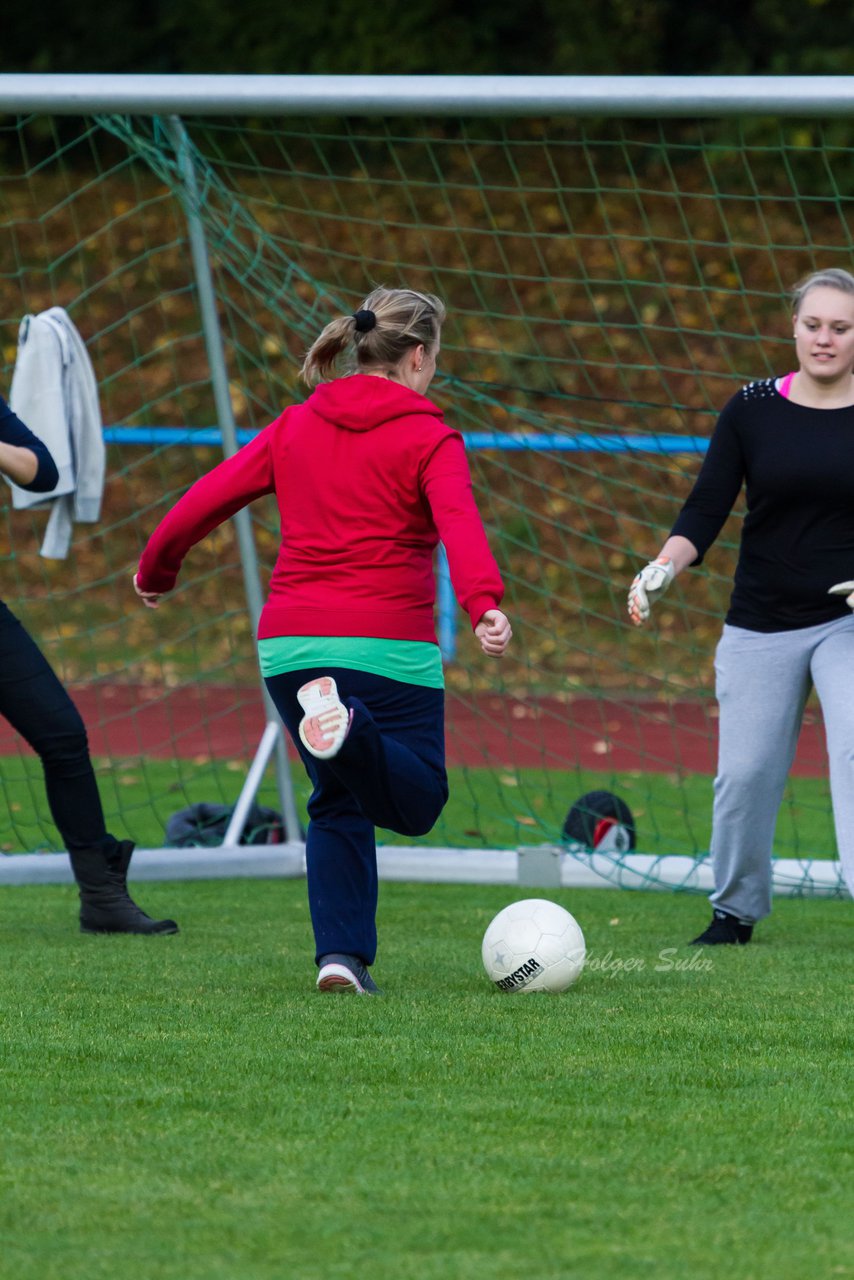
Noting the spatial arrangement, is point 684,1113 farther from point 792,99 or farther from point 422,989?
point 792,99

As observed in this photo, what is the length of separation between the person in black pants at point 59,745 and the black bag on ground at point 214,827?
1.57 meters

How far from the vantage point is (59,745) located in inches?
207

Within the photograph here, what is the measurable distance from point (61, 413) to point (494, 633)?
2.53 metres

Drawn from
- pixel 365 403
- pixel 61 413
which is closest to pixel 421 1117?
pixel 365 403

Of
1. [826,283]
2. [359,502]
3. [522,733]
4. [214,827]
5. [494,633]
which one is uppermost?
[826,283]

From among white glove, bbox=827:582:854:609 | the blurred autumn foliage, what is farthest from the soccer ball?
the blurred autumn foliage

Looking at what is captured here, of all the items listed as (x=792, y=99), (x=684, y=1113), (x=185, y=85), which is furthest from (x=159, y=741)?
(x=684, y=1113)

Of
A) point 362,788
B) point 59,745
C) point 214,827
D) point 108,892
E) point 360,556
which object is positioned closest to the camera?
point 362,788

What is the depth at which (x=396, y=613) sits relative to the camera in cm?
421

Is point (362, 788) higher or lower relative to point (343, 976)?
higher

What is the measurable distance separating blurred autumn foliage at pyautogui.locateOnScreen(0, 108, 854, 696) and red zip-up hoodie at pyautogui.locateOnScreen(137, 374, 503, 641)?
4654 millimetres

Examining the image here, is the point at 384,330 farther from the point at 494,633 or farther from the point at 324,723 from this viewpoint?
the point at 324,723

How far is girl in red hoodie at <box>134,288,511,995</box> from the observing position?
4180mm

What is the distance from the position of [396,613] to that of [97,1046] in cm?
115
